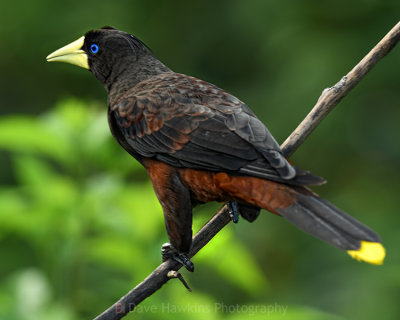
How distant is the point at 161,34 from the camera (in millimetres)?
6137

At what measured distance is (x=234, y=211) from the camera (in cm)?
272

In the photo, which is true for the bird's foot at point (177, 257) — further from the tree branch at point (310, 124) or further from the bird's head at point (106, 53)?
the bird's head at point (106, 53)

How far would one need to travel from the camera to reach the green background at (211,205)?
3105 millimetres

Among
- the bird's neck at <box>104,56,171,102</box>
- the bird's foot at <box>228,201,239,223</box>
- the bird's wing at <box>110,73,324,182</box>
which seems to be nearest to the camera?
the bird's wing at <box>110,73,324,182</box>

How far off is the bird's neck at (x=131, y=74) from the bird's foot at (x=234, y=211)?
814 millimetres

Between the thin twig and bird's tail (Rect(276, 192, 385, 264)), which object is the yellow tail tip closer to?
bird's tail (Rect(276, 192, 385, 264))

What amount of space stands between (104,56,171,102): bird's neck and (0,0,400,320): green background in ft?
0.61

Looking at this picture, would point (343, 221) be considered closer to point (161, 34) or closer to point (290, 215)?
point (290, 215)

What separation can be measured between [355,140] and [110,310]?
347cm

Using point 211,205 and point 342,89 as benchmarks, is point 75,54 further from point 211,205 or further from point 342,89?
point 342,89

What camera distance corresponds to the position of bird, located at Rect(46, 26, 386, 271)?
2.23 m

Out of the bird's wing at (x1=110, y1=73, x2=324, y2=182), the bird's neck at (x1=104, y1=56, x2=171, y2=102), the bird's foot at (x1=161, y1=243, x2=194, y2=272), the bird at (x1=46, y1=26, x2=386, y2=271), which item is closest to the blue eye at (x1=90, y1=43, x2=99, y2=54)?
the bird's neck at (x1=104, y1=56, x2=171, y2=102)

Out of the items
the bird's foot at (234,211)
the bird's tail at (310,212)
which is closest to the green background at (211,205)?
the bird's foot at (234,211)

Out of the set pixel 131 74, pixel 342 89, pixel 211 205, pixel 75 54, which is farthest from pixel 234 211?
pixel 75 54
